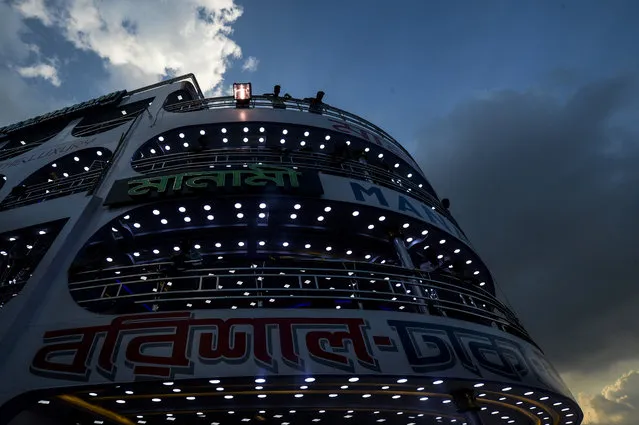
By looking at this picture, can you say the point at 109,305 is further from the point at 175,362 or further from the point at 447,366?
the point at 447,366

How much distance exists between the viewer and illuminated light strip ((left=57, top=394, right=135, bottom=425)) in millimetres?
8466

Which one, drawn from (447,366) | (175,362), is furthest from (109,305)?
(447,366)

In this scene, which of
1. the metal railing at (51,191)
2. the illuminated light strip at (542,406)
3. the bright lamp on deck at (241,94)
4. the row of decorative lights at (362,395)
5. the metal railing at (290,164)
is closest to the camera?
the row of decorative lights at (362,395)

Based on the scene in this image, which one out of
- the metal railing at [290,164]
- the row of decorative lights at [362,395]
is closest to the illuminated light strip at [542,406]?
the row of decorative lights at [362,395]

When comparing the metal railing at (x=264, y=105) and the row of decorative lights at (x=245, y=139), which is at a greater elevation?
the metal railing at (x=264, y=105)

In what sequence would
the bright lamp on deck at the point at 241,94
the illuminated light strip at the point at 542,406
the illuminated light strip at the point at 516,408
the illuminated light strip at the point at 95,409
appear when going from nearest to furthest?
the illuminated light strip at the point at 95,409 < the illuminated light strip at the point at 542,406 < the illuminated light strip at the point at 516,408 < the bright lamp on deck at the point at 241,94

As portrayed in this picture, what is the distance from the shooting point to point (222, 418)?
420 inches

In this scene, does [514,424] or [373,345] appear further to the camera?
[514,424]

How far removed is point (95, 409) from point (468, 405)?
31.7ft

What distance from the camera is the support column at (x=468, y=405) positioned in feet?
28.8

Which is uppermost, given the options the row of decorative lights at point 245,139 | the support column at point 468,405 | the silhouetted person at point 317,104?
the silhouetted person at point 317,104

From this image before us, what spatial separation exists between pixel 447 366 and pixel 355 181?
28.4 feet

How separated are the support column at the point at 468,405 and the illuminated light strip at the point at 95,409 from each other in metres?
9.27

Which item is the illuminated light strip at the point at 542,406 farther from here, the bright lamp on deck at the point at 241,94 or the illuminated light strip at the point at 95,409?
the bright lamp on deck at the point at 241,94
